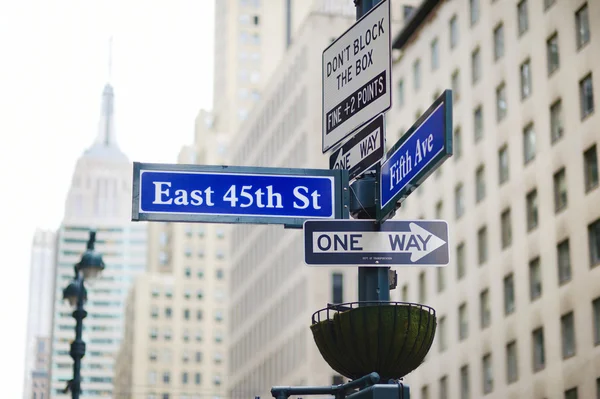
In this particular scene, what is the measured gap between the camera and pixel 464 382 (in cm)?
5988

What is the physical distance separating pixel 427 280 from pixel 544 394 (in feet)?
53.6

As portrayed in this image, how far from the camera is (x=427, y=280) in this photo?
2596 inches

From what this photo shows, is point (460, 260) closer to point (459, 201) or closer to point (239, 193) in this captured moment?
point (459, 201)

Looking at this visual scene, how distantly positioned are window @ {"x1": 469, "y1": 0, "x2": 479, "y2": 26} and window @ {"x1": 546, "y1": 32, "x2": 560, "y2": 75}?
9002 mm

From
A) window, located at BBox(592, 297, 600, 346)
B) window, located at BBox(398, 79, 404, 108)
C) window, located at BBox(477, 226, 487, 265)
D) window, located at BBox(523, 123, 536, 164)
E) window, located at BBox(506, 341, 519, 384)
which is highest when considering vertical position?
window, located at BBox(398, 79, 404, 108)

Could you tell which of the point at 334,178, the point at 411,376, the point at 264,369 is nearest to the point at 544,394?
the point at 411,376

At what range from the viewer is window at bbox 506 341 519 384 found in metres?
53.7

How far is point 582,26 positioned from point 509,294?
40.7 ft

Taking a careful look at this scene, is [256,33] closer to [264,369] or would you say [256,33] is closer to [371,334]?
[264,369]

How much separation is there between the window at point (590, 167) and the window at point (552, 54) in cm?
465

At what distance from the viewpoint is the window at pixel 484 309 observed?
57250 mm

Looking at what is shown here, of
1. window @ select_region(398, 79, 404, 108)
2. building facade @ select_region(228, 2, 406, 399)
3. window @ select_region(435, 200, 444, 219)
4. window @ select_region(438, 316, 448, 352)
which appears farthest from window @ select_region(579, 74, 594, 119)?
building facade @ select_region(228, 2, 406, 399)

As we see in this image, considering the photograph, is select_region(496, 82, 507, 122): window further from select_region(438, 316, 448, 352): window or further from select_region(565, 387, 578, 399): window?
select_region(565, 387, 578, 399): window

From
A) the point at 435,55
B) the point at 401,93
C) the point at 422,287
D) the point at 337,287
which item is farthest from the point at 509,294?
the point at 337,287
